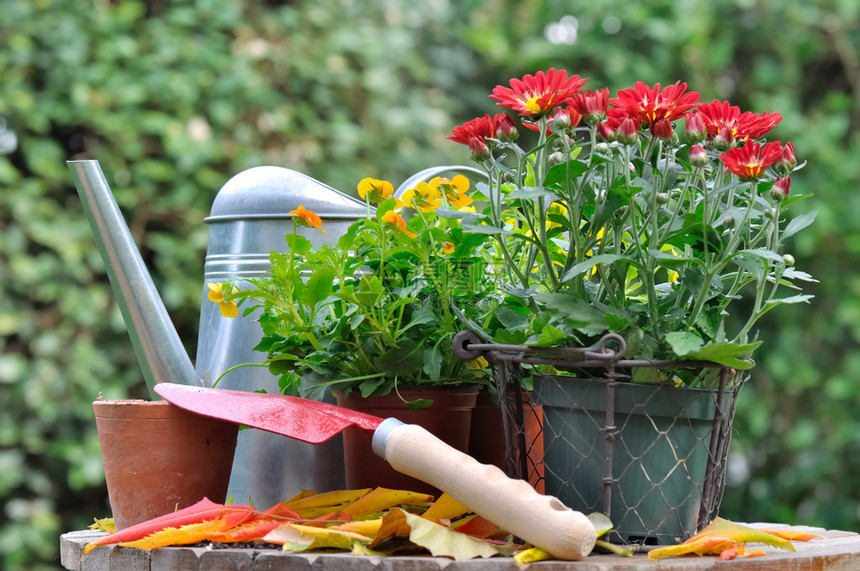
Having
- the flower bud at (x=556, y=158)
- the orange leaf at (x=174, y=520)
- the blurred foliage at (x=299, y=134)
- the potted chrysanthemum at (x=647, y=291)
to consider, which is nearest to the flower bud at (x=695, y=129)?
the potted chrysanthemum at (x=647, y=291)

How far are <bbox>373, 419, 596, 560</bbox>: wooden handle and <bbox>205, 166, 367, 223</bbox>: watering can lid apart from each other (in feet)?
1.09

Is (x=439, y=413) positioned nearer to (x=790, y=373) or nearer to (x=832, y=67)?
(x=790, y=373)

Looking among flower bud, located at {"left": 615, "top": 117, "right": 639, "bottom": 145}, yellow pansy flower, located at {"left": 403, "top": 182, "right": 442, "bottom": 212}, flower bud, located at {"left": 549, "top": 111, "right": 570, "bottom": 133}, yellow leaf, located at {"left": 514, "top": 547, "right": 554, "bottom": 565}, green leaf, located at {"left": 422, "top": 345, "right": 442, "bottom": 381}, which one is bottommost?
yellow leaf, located at {"left": 514, "top": 547, "right": 554, "bottom": 565}

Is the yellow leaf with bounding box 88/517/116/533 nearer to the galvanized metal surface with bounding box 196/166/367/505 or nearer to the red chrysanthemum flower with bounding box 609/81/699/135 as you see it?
the galvanized metal surface with bounding box 196/166/367/505

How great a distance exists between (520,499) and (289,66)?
4.46ft

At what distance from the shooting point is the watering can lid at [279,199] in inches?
38.3

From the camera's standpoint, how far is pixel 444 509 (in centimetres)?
75

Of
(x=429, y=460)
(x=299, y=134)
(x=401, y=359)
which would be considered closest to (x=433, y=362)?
(x=401, y=359)

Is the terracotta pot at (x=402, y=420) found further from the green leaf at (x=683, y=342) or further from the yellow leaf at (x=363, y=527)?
the green leaf at (x=683, y=342)

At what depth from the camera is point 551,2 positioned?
2258 mm

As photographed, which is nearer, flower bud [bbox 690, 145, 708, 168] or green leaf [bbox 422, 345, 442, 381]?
flower bud [bbox 690, 145, 708, 168]

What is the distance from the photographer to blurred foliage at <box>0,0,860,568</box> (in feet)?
5.16

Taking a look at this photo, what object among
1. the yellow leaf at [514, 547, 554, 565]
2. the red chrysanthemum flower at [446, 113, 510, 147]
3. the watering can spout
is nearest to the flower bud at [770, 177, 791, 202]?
the red chrysanthemum flower at [446, 113, 510, 147]

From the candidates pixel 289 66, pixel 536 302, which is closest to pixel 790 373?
pixel 289 66
